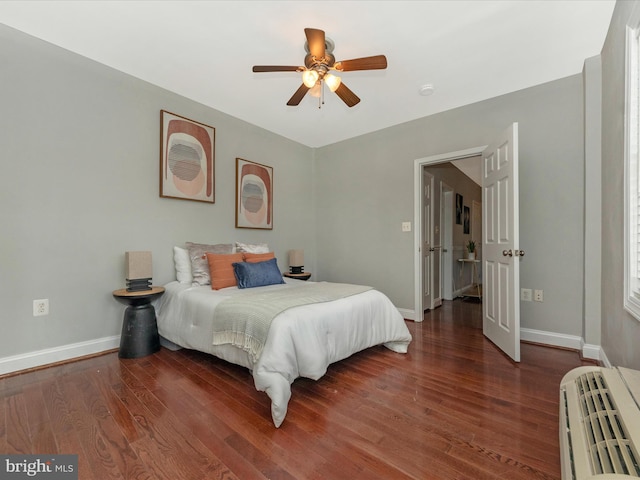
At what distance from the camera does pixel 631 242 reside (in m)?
1.64

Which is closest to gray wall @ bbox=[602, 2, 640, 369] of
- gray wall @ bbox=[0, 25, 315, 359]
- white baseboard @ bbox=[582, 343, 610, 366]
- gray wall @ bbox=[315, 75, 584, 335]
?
white baseboard @ bbox=[582, 343, 610, 366]

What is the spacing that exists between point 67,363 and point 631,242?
404 centimetres

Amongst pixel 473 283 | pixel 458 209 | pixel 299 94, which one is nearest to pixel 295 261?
pixel 299 94

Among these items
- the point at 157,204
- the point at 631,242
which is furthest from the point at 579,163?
the point at 157,204

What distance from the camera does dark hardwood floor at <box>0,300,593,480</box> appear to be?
4.11ft

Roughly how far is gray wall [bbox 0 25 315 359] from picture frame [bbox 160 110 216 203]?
9 cm

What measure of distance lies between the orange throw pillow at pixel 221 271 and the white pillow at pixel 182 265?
0.26 meters

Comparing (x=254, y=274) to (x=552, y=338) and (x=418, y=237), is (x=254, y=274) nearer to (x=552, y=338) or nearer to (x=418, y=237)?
(x=418, y=237)

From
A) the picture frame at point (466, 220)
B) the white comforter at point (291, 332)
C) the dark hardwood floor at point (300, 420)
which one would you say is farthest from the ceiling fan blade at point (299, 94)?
the picture frame at point (466, 220)

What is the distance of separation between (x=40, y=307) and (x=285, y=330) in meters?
2.04

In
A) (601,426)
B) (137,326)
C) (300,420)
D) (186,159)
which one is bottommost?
(300,420)

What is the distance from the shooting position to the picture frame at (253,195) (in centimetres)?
367

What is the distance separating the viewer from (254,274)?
285cm

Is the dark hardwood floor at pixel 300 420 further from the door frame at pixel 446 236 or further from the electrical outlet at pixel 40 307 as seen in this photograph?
the door frame at pixel 446 236
